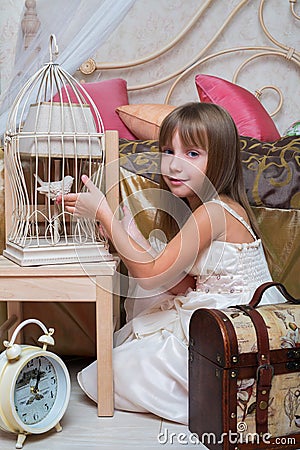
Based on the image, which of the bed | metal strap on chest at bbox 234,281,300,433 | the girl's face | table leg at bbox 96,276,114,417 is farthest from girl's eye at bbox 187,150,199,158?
metal strap on chest at bbox 234,281,300,433

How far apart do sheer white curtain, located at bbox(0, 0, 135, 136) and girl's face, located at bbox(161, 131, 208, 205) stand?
0.58 meters

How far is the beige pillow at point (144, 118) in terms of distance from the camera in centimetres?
221

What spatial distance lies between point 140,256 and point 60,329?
43 centimetres

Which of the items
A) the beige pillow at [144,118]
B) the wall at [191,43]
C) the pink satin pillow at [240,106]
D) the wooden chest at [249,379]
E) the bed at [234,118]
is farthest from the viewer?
the wall at [191,43]

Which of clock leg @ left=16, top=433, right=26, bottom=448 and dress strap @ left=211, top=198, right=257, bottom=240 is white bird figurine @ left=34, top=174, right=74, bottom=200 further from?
clock leg @ left=16, top=433, right=26, bottom=448

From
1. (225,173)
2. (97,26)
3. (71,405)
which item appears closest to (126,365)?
(71,405)

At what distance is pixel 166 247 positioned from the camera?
1.47m

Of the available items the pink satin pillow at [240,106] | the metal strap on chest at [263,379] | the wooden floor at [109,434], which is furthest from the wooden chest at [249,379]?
the pink satin pillow at [240,106]

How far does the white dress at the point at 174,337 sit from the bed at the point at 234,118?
6.7 inches

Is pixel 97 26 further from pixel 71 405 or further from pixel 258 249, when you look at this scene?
pixel 71 405

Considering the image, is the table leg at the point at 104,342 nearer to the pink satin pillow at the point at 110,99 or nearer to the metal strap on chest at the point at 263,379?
the metal strap on chest at the point at 263,379

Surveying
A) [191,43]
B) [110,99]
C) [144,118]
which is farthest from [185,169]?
[191,43]

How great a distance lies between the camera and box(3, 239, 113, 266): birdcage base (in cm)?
146

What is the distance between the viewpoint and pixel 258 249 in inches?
61.8
